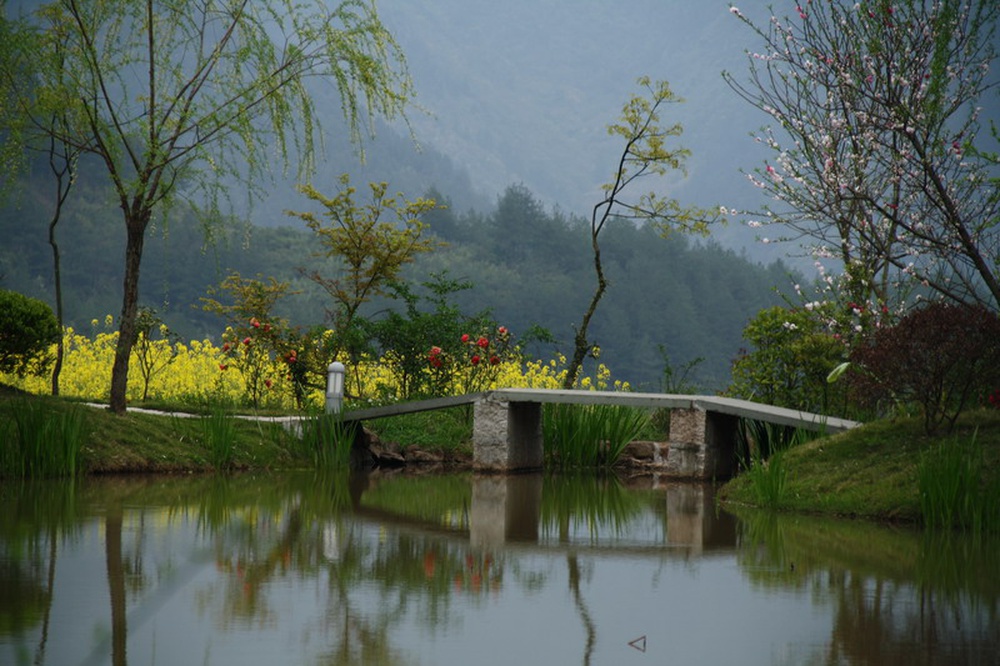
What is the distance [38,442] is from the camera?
41.1 feet

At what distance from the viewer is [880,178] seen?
1485 cm

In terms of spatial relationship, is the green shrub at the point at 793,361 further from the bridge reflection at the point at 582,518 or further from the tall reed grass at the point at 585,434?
the bridge reflection at the point at 582,518

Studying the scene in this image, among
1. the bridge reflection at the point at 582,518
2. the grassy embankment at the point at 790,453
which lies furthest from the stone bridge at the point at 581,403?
the grassy embankment at the point at 790,453

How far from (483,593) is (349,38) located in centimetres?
864

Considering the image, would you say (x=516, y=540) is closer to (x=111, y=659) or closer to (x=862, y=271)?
(x=111, y=659)

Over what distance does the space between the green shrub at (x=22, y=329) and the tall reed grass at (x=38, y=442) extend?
3149 mm

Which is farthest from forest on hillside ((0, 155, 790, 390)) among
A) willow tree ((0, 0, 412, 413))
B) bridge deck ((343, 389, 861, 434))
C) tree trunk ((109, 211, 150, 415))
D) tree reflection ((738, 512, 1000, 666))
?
tree reflection ((738, 512, 1000, 666))

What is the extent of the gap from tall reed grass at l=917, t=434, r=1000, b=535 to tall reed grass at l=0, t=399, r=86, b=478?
7644mm

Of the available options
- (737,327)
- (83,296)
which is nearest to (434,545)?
(83,296)

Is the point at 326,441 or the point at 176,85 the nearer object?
the point at 176,85

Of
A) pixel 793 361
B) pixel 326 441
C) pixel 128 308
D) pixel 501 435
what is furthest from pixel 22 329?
pixel 793 361

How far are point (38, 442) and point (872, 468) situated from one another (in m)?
7.51

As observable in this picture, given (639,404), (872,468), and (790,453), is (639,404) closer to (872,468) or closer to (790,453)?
(790,453)

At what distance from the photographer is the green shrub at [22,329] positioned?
15.7 meters
